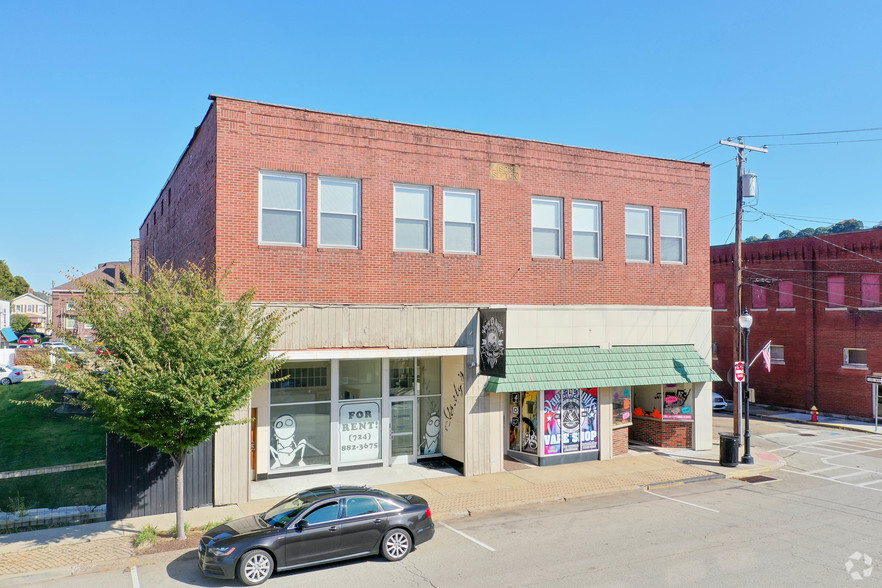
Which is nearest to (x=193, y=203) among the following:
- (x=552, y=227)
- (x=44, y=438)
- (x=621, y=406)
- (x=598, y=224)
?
(x=44, y=438)

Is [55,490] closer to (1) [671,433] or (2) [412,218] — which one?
(2) [412,218]

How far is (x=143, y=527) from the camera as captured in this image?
11961mm

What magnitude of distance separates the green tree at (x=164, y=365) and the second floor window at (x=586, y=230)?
10922 mm

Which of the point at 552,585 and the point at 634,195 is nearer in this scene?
the point at 552,585

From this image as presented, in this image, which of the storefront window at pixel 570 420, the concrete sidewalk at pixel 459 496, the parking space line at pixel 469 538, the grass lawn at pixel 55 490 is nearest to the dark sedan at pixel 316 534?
the parking space line at pixel 469 538

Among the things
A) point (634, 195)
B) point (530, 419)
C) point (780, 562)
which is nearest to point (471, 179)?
point (634, 195)

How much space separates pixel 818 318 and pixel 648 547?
2645cm

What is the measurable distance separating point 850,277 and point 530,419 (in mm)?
22189

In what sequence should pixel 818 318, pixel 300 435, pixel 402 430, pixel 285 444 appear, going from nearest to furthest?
1. pixel 285 444
2. pixel 300 435
3. pixel 402 430
4. pixel 818 318

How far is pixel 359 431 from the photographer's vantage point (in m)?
16.6

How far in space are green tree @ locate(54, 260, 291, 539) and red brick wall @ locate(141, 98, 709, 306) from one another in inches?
114

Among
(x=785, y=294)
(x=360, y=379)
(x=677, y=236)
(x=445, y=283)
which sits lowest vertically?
(x=360, y=379)

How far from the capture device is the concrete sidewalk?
1035cm

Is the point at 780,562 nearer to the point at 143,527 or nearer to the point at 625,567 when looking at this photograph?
the point at 625,567
